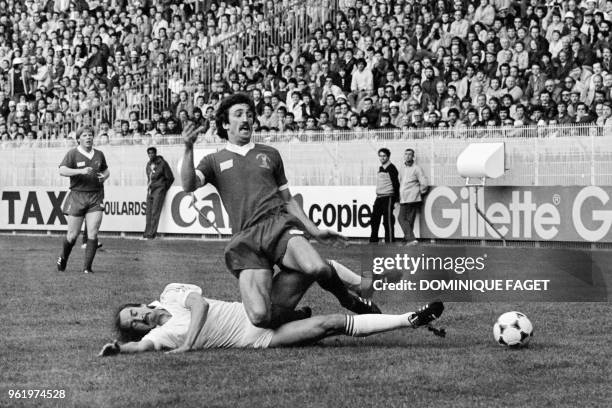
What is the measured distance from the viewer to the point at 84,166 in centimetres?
1920

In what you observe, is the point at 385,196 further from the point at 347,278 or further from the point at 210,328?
the point at 210,328

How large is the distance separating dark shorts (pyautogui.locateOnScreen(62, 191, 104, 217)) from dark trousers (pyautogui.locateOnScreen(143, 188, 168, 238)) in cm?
961

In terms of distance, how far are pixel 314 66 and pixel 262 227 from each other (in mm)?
18115

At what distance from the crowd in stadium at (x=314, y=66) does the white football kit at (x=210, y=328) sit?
525 inches

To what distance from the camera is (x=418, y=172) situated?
24.8m

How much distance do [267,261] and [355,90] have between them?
55.5 feet

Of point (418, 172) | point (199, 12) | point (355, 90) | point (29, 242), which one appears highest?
point (199, 12)

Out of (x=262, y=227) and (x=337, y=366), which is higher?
(x=262, y=227)

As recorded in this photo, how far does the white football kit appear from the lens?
33.3 ft

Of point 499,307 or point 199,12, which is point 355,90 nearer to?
point 199,12

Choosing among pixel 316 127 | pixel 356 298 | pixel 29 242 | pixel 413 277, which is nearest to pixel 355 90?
pixel 316 127

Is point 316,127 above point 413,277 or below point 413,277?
above

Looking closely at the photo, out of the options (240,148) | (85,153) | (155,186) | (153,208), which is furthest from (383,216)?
(240,148)

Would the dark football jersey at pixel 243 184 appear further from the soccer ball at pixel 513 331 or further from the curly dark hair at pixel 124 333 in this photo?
the soccer ball at pixel 513 331
